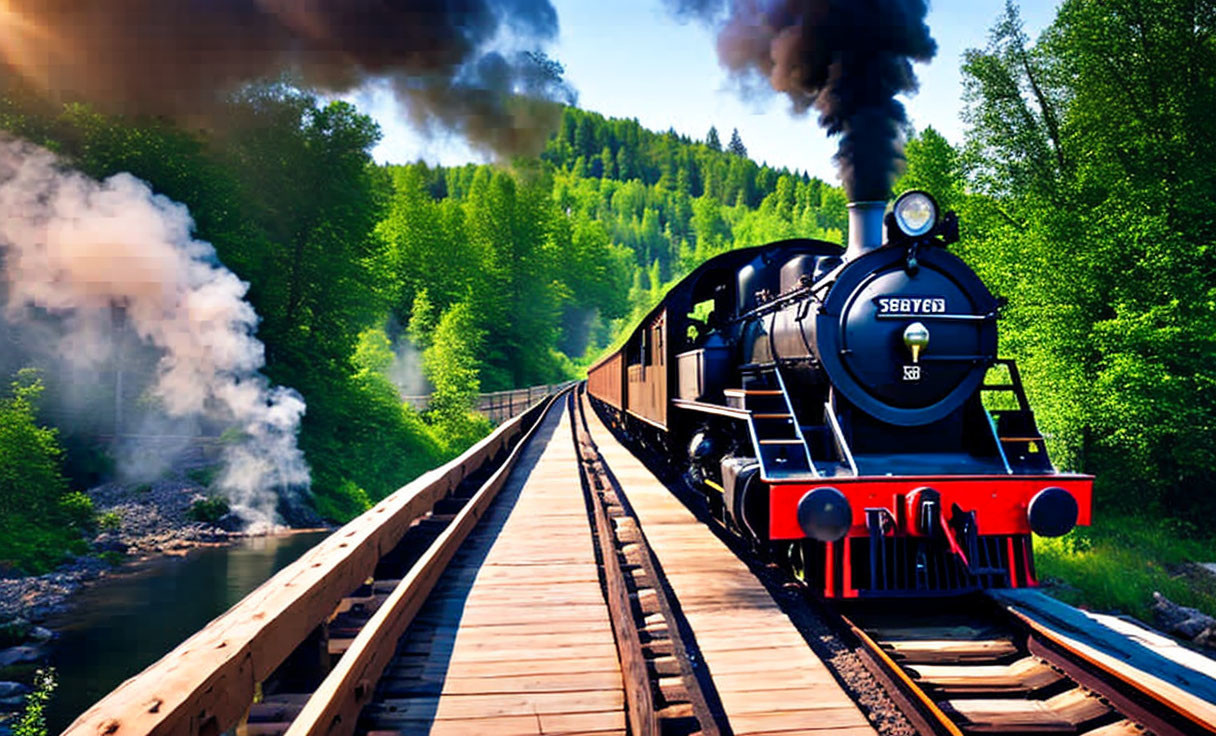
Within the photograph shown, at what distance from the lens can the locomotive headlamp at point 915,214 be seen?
5035 mm

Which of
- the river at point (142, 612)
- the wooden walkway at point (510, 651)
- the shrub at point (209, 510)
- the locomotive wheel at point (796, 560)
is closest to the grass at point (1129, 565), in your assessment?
the locomotive wheel at point (796, 560)

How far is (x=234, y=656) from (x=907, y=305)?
4.53 m

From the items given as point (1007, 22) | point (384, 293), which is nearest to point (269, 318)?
point (384, 293)

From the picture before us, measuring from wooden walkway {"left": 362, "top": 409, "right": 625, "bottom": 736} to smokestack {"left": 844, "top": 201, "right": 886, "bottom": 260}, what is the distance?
334cm

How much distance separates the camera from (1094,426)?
12.4 m

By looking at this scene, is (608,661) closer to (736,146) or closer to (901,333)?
(901,333)

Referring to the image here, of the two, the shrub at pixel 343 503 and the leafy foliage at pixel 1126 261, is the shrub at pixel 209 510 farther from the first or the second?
the leafy foliage at pixel 1126 261

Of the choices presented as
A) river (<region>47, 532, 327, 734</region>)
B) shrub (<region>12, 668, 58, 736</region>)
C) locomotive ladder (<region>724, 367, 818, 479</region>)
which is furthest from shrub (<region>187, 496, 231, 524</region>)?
locomotive ladder (<region>724, 367, 818, 479</region>)

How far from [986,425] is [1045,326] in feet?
29.9

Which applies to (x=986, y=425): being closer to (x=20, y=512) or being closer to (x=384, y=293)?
(x=20, y=512)

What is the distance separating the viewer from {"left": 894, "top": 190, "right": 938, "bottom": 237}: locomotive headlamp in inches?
198

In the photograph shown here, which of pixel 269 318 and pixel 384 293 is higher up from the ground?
pixel 384 293

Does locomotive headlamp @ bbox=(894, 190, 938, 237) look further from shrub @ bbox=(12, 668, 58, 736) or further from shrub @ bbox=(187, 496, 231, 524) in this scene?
shrub @ bbox=(187, 496, 231, 524)

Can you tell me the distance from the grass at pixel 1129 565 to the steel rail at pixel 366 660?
395 inches
